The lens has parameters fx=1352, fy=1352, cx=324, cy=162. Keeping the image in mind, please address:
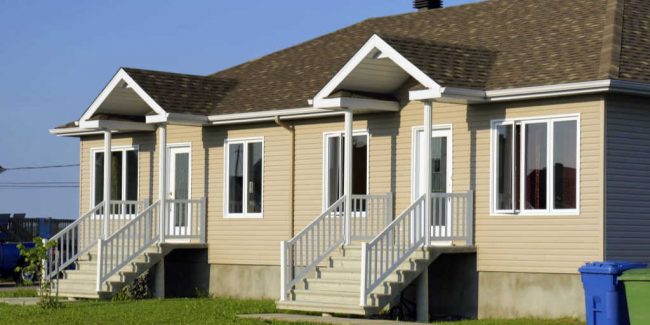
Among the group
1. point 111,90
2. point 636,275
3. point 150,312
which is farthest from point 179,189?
point 636,275

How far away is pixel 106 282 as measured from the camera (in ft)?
88.8

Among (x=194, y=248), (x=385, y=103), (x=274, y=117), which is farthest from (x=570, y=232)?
(x=194, y=248)

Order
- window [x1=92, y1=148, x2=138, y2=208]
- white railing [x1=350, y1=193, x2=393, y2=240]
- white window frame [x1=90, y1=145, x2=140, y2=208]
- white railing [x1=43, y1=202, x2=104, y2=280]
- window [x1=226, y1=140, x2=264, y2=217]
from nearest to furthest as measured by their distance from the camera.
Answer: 1. white railing [x1=350, y1=193, x2=393, y2=240]
2. window [x1=226, y1=140, x2=264, y2=217]
3. white railing [x1=43, y1=202, x2=104, y2=280]
4. white window frame [x1=90, y1=145, x2=140, y2=208]
5. window [x1=92, y1=148, x2=138, y2=208]

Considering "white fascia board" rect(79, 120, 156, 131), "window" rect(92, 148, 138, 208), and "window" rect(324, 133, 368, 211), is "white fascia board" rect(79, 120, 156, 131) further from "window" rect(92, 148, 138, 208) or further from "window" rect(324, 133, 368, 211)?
"window" rect(324, 133, 368, 211)

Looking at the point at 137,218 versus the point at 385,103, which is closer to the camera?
the point at 385,103

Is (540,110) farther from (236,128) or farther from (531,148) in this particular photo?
(236,128)

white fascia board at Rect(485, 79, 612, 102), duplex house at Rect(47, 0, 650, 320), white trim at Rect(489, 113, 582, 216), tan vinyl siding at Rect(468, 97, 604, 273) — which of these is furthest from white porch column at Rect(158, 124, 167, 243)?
white fascia board at Rect(485, 79, 612, 102)

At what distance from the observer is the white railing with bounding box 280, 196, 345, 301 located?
2353cm

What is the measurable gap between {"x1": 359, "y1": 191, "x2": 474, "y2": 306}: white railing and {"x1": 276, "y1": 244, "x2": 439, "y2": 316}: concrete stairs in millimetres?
184

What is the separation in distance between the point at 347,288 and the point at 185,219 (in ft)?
22.7

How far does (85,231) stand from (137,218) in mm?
3109

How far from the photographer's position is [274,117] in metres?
26.7

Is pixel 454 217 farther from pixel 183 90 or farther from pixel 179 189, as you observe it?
pixel 179 189

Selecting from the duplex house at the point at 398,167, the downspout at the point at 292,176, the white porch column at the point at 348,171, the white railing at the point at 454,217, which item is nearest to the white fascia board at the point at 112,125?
the duplex house at the point at 398,167
